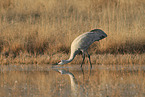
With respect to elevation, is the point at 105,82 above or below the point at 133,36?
below

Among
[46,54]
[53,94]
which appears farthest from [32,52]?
[53,94]

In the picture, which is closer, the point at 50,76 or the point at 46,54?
the point at 50,76

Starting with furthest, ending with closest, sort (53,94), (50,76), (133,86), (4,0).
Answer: (4,0)
(50,76)
(133,86)
(53,94)

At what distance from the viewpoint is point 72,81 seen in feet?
26.1

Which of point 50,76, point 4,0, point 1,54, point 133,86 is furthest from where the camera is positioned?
point 4,0

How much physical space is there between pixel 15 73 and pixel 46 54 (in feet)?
8.25

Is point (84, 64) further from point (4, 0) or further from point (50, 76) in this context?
point (4, 0)

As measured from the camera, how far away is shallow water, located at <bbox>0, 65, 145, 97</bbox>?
6.81 m

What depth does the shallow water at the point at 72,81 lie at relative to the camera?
6809 millimetres

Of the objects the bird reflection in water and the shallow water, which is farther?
the shallow water

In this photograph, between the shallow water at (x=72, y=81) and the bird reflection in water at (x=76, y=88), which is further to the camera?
the shallow water at (x=72, y=81)

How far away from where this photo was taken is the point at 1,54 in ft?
36.8

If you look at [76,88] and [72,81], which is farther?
[72,81]

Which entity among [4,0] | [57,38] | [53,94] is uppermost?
[4,0]
